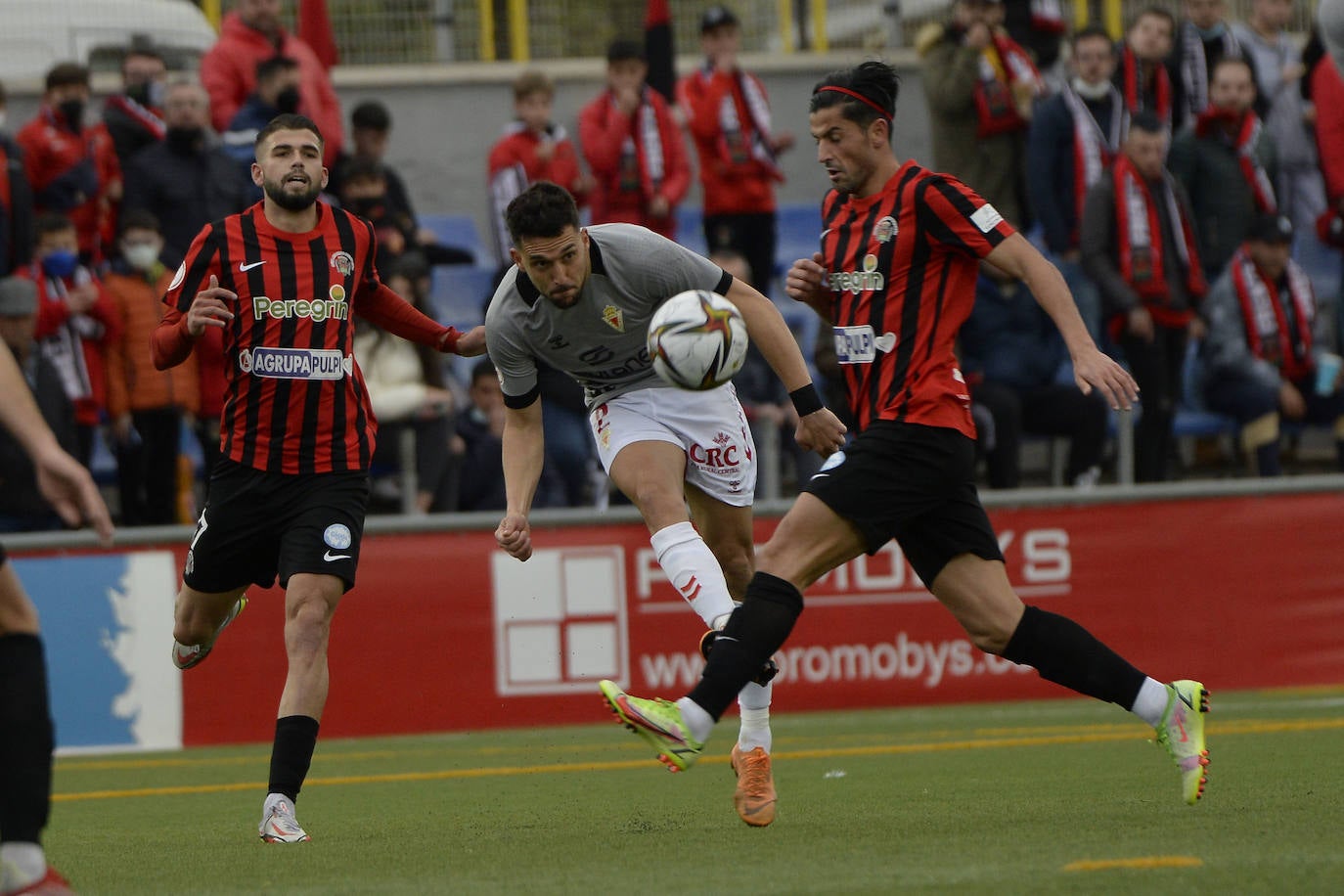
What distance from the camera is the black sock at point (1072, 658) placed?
6168mm

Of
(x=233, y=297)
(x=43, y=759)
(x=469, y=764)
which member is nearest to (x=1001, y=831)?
(x=43, y=759)

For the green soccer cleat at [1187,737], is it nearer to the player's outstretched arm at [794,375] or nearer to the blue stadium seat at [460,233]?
the player's outstretched arm at [794,375]

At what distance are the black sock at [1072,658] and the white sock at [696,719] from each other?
3.66 ft

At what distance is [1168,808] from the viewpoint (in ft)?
20.4

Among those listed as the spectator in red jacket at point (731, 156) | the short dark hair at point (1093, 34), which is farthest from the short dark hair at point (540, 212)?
the short dark hair at point (1093, 34)

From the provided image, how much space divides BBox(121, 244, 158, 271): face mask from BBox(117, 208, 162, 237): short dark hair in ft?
0.37

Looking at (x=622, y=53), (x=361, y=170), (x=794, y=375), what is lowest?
(x=794, y=375)

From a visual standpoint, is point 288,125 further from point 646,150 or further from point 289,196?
point 646,150

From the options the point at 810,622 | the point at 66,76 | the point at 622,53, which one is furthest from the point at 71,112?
the point at 810,622

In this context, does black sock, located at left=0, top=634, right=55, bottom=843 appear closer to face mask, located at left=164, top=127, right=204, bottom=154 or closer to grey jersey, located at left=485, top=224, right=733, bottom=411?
grey jersey, located at left=485, top=224, right=733, bottom=411

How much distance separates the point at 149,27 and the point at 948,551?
11.3 meters

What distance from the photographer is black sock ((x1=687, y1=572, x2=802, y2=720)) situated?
18.9 ft

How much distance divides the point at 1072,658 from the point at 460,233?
418 inches

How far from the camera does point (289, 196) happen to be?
280 inches
